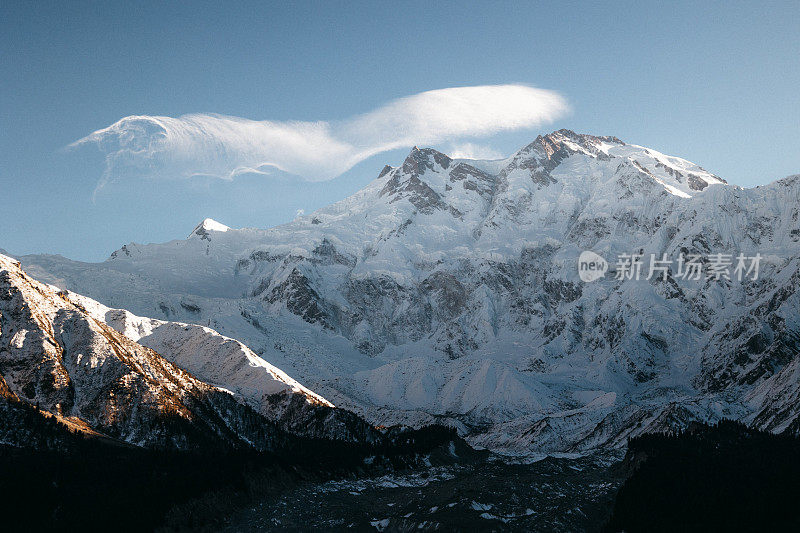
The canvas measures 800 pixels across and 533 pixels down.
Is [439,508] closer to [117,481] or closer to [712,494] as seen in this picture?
[712,494]

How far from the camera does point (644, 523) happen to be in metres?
129

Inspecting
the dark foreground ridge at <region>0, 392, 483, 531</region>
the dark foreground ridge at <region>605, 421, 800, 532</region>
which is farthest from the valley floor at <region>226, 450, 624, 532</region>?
the dark foreground ridge at <region>605, 421, 800, 532</region>

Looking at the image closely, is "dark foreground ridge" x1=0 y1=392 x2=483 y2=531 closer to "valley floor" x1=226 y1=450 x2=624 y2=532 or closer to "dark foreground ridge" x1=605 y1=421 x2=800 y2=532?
"valley floor" x1=226 y1=450 x2=624 y2=532

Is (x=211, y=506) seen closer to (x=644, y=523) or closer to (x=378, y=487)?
(x=378, y=487)

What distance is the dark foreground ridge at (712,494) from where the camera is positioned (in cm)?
→ 12585

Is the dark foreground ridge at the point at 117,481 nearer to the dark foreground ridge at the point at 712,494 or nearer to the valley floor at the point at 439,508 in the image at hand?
the valley floor at the point at 439,508

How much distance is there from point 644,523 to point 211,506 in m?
81.6

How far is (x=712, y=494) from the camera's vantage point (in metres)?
146

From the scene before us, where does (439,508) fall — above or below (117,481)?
below

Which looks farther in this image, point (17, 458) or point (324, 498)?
point (324, 498)

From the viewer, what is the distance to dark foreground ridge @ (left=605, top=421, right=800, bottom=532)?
126 metres

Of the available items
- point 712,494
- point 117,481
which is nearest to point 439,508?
point 712,494

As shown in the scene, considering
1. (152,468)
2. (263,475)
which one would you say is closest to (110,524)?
(152,468)

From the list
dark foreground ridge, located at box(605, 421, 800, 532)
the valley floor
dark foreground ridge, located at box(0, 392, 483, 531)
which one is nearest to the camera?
dark foreground ridge, located at box(605, 421, 800, 532)
